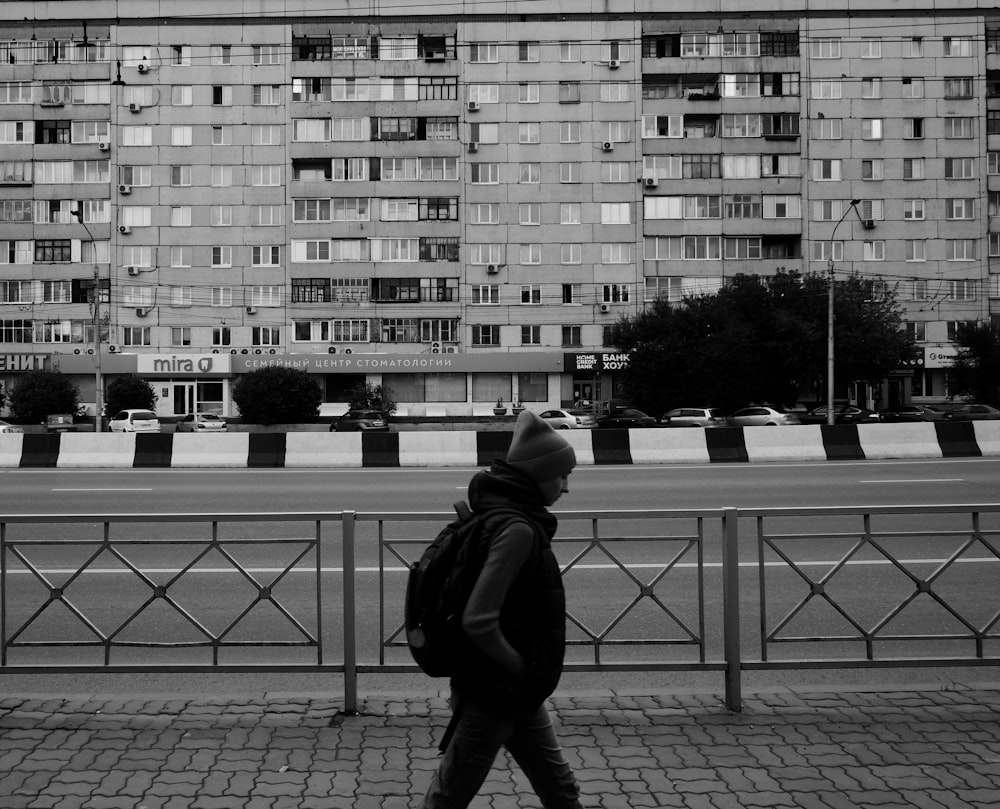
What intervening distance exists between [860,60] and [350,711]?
6077cm

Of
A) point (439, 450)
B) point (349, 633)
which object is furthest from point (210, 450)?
point (349, 633)

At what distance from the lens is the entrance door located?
55531mm

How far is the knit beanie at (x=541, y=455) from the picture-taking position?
9.46 ft

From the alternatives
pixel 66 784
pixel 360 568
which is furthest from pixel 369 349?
pixel 66 784

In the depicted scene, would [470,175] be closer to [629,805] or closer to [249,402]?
[249,402]

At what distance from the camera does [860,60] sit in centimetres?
5600

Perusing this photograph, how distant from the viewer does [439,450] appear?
1902cm

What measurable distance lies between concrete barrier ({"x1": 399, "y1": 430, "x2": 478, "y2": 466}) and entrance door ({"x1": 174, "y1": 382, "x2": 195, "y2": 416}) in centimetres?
4013

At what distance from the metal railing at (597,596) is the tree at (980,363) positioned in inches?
1924

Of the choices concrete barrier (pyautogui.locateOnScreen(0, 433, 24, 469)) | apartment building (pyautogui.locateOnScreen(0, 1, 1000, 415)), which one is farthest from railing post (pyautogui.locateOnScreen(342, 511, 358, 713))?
apartment building (pyautogui.locateOnScreen(0, 1, 1000, 415))

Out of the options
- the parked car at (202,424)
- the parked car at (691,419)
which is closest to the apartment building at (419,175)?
the parked car at (202,424)

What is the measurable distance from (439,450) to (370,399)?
31370 mm

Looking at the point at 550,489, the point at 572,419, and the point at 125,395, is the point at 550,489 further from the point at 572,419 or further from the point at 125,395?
the point at 125,395

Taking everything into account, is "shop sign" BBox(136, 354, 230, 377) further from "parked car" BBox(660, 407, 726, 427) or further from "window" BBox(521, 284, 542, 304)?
"parked car" BBox(660, 407, 726, 427)
